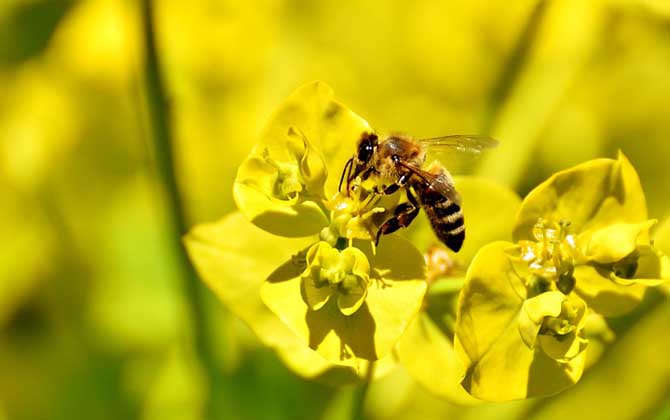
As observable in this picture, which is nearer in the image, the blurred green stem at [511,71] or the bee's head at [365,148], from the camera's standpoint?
the bee's head at [365,148]

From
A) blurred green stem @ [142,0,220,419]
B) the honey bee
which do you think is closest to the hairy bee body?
the honey bee

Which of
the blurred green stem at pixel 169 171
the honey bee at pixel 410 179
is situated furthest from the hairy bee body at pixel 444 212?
the blurred green stem at pixel 169 171

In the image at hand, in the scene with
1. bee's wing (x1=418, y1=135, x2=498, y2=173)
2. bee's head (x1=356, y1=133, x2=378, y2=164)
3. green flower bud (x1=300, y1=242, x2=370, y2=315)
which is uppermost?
bee's head (x1=356, y1=133, x2=378, y2=164)

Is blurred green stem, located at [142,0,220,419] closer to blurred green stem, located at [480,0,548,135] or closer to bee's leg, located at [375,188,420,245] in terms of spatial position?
bee's leg, located at [375,188,420,245]

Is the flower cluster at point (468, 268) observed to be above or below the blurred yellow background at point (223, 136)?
above

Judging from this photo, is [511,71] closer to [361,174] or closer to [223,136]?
[223,136]

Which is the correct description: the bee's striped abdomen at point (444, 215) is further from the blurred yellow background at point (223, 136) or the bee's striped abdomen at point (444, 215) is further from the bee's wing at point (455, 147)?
the blurred yellow background at point (223, 136)

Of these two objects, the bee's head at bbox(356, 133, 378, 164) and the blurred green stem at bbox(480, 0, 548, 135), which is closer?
the bee's head at bbox(356, 133, 378, 164)

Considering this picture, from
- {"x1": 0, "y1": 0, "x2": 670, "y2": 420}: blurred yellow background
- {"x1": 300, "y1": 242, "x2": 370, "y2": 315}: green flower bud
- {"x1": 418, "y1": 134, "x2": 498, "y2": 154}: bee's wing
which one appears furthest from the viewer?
{"x1": 0, "y1": 0, "x2": 670, "y2": 420}: blurred yellow background
